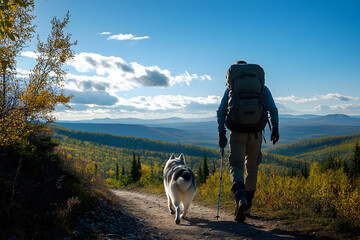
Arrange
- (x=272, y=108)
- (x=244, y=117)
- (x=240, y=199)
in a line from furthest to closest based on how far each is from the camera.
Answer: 1. (x=272, y=108)
2. (x=244, y=117)
3. (x=240, y=199)

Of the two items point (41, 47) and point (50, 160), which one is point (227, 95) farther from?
point (41, 47)

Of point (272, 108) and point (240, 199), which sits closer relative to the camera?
point (240, 199)

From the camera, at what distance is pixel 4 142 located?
6516 mm

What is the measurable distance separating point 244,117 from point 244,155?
1.07 m

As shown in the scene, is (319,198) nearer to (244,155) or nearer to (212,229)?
(244,155)

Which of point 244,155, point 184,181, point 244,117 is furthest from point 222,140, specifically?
point 184,181

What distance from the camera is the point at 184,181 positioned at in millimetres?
6895

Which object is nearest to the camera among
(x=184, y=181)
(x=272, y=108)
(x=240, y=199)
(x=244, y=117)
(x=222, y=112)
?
(x=240, y=199)

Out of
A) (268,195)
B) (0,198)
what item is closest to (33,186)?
(0,198)

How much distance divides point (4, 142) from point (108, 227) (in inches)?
152

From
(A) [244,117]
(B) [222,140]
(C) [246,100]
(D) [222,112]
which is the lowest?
(B) [222,140]

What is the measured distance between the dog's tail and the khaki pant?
4.92 ft

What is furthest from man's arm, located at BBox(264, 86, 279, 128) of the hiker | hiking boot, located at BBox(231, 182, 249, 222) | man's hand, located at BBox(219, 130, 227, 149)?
hiking boot, located at BBox(231, 182, 249, 222)

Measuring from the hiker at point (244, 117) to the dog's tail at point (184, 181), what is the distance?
1.50 m
